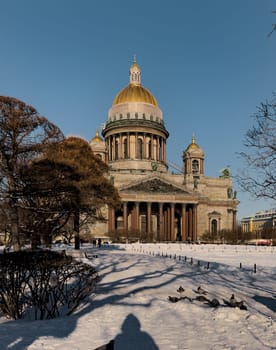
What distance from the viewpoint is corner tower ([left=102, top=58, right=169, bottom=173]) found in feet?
288

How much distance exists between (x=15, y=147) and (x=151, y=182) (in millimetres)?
56864

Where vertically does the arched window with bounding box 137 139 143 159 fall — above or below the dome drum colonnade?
above

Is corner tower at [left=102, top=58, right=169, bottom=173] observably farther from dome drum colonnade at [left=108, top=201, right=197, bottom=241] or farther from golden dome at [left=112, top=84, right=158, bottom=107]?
dome drum colonnade at [left=108, top=201, right=197, bottom=241]

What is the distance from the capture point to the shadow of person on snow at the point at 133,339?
788 cm

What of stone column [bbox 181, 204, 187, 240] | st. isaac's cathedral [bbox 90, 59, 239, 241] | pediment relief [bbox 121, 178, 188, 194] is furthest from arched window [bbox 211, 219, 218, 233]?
pediment relief [bbox 121, 178, 188, 194]

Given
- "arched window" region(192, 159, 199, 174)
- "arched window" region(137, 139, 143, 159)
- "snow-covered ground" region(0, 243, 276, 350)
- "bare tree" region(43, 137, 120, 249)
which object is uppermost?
"arched window" region(137, 139, 143, 159)

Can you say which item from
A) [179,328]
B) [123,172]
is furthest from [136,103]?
[179,328]

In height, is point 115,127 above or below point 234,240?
above

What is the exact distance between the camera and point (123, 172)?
270ft

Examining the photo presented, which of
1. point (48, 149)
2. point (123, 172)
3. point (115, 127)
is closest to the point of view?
point (48, 149)

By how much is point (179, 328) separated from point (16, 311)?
4.80m

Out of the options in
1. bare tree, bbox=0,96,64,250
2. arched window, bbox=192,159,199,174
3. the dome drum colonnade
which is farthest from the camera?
arched window, bbox=192,159,199,174

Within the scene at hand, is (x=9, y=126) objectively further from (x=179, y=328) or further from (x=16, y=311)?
(x=179, y=328)

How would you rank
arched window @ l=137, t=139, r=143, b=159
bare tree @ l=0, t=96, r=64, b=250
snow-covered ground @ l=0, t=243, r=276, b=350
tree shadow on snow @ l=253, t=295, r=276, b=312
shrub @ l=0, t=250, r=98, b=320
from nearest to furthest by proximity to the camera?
snow-covered ground @ l=0, t=243, r=276, b=350 < shrub @ l=0, t=250, r=98, b=320 < tree shadow on snow @ l=253, t=295, r=276, b=312 < bare tree @ l=0, t=96, r=64, b=250 < arched window @ l=137, t=139, r=143, b=159
